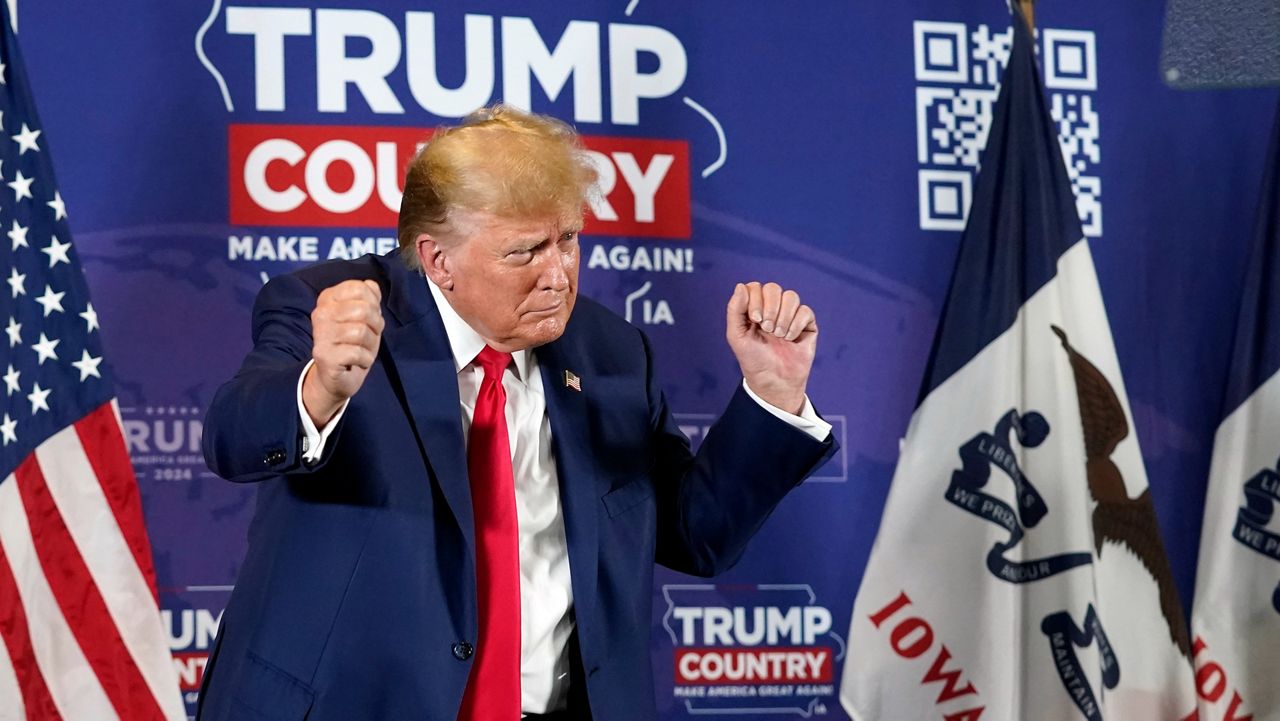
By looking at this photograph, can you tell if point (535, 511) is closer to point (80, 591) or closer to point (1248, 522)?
point (80, 591)

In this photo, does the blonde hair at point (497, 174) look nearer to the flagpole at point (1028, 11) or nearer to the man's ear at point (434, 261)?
the man's ear at point (434, 261)

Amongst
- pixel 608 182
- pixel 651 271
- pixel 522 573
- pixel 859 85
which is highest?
pixel 859 85

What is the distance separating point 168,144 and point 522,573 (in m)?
1.72

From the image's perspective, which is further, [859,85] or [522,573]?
[859,85]

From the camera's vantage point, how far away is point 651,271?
3252 mm

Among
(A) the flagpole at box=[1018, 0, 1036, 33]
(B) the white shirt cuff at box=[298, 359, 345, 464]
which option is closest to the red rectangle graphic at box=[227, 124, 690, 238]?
(A) the flagpole at box=[1018, 0, 1036, 33]

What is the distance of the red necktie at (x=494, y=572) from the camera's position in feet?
5.58

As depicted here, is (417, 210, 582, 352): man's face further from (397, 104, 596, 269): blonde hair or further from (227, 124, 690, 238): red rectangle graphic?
(227, 124, 690, 238): red rectangle graphic

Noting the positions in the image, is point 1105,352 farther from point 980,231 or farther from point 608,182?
point 608,182

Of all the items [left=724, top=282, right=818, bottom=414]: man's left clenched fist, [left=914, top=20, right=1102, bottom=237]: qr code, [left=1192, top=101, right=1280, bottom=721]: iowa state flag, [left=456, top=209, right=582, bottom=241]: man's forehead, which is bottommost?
[left=1192, top=101, right=1280, bottom=721]: iowa state flag

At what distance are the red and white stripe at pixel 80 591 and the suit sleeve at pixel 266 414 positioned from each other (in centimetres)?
124

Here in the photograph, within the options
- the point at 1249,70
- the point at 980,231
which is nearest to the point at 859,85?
the point at 980,231

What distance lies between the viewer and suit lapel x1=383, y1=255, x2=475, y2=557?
1.70 m

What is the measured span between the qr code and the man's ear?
1.82 m
